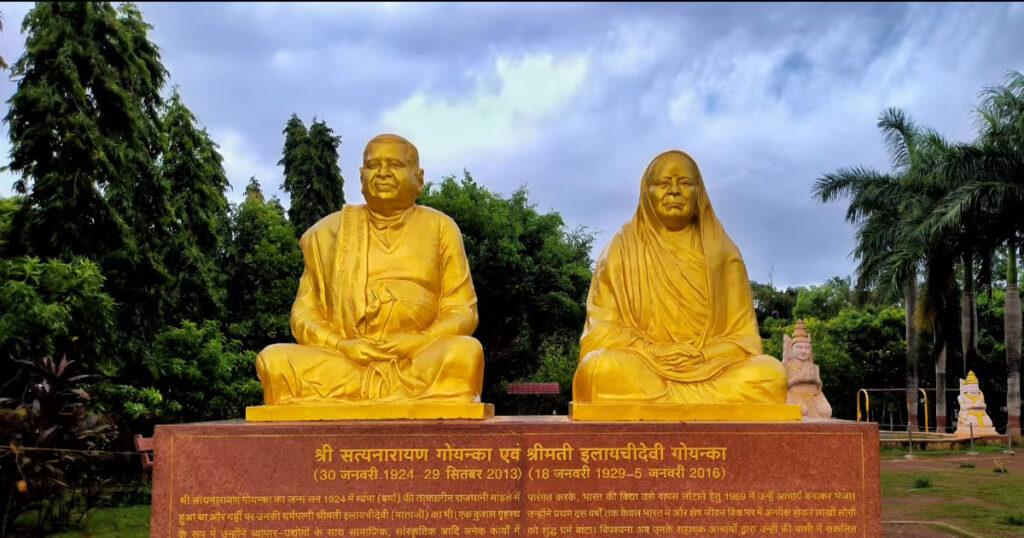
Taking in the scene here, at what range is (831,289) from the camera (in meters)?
46.6

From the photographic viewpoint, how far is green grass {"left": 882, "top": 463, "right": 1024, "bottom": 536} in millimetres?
10461

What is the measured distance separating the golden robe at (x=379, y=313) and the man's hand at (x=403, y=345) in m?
0.05

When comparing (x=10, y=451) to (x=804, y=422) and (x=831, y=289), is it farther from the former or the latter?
(x=831, y=289)

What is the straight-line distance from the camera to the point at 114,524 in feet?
36.4

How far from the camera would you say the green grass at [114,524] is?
10.4 m

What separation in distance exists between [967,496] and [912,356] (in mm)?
14268

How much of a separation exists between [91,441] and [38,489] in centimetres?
92

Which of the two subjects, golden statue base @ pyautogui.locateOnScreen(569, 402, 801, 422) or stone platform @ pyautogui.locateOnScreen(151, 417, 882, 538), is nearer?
stone platform @ pyautogui.locateOnScreen(151, 417, 882, 538)

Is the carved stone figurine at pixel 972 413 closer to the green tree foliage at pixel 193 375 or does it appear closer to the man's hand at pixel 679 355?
the green tree foliage at pixel 193 375

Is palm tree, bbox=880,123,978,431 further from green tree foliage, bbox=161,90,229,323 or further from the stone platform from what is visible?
the stone platform

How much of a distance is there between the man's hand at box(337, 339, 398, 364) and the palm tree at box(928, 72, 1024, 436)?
731 inches

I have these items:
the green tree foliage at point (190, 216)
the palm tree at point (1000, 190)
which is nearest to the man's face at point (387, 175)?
the green tree foliage at point (190, 216)

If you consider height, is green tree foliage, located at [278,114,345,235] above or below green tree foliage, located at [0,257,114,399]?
above

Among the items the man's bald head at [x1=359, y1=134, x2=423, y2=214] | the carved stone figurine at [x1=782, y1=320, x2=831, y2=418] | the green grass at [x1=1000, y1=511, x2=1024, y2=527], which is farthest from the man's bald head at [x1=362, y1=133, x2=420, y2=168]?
the carved stone figurine at [x1=782, y1=320, x2=831, y2=418]
